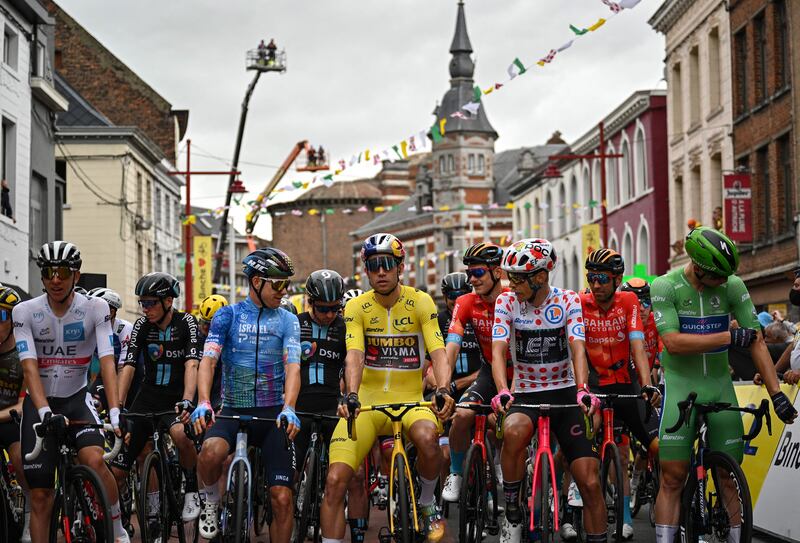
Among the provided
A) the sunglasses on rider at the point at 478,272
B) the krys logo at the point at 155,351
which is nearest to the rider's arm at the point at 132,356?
the krys logo at the point at 155,351

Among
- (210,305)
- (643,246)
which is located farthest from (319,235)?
(210,305)

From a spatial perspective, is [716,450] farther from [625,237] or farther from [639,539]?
[625,237]

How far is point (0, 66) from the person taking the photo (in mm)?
30172

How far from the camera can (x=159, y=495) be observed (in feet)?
33.9

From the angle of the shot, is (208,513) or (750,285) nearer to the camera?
(208,513)

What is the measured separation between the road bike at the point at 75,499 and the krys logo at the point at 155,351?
260 centimetres

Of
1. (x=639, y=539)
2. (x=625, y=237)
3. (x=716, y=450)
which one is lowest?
(x=639, y=539)

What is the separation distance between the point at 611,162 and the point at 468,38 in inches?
2555

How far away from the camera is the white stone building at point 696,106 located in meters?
38.2

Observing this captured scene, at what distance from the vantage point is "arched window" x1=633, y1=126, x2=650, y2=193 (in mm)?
51188

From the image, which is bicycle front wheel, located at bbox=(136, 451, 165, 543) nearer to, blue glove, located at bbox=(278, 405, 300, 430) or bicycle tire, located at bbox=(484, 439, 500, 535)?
blue glove, located at bbox=(278, 405, 300, 430)

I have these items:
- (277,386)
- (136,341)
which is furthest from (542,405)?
(136,341)

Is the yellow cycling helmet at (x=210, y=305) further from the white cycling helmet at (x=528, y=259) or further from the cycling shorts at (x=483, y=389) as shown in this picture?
the white cycling helmet at (x=528, y=259)

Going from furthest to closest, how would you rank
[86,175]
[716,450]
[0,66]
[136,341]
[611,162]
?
[611,162] → [86,175] → [0,66] → [136,341] → [716,450]
